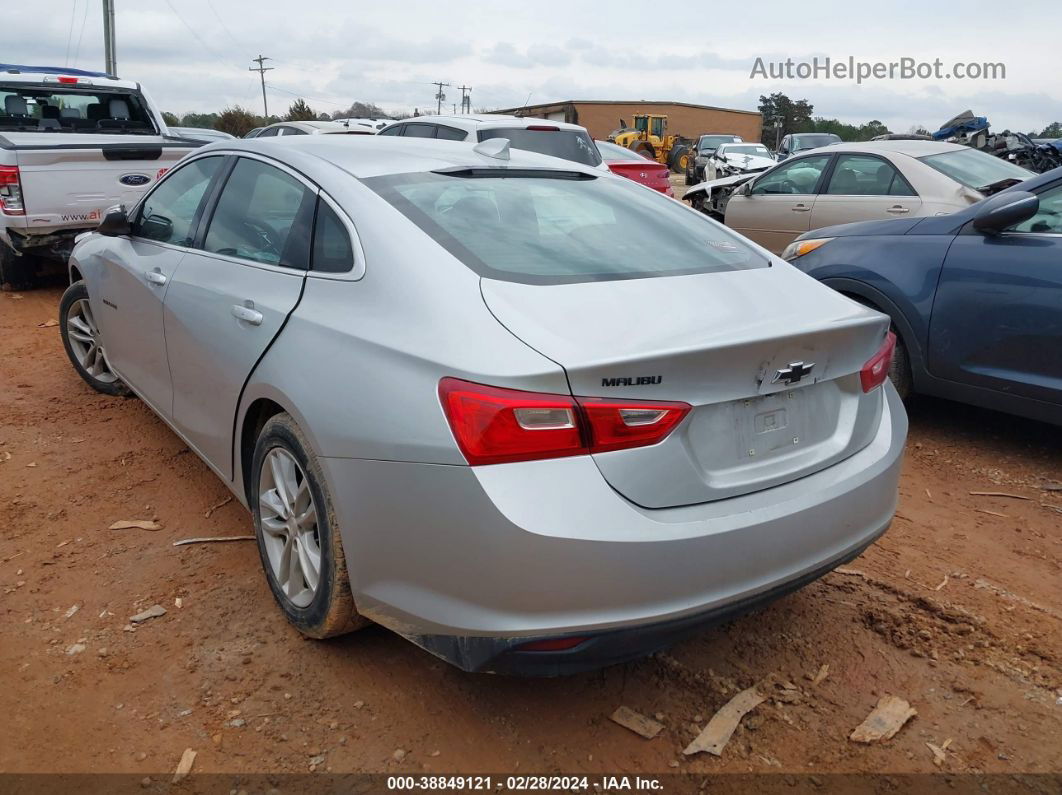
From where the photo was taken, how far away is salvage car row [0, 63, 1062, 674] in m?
2.03

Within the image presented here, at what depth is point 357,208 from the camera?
2664 millimetres

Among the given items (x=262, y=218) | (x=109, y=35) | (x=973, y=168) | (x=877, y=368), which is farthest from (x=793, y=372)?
(x=109, y=35)

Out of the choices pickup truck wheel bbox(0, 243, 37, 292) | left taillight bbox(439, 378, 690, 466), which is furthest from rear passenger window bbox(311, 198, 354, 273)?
pickup truck wheel bbox(0, 243, 37, 292)

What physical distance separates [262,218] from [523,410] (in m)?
1.65

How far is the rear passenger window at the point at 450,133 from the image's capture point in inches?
354

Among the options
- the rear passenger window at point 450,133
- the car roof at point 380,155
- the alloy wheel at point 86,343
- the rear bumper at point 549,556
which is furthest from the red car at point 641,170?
the rear bumper at point 549,556

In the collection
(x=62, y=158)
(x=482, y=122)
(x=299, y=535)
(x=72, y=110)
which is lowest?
(x=299, y=535)

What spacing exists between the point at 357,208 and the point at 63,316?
348 cm

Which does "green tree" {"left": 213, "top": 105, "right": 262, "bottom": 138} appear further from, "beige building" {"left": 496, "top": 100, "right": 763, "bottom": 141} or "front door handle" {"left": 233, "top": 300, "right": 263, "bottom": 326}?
"front door handle" {"left": 233, "top": 300, "right": 263, "bottom": 326}

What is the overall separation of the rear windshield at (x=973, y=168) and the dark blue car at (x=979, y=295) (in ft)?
9.63

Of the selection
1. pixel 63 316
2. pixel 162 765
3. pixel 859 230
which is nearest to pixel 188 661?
pixel 162 765

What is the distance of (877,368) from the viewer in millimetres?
2688

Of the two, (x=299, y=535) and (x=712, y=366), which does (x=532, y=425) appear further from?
(x=299, y=535)

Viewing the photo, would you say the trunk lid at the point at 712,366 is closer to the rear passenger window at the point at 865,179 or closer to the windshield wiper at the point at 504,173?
the windshield wiper at the point at 504,173
